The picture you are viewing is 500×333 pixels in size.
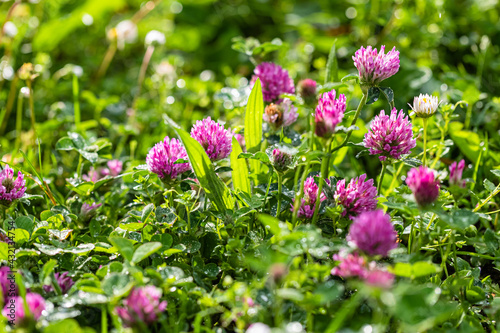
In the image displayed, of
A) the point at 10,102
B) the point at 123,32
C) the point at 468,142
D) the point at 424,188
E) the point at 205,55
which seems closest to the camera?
the point at 424,188

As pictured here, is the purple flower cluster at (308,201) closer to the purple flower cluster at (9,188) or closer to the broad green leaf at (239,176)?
the broad green leaf at (239,176)

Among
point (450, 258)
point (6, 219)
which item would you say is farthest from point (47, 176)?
point (450, 258)

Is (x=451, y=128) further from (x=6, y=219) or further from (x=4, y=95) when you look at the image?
(x=4, y=95)

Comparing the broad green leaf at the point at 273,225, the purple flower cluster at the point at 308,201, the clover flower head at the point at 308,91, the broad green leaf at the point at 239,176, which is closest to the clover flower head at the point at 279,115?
the broad green leaf at the point at 239,176

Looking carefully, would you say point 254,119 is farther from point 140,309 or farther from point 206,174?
point 140,309

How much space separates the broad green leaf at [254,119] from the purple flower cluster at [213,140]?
15 centimetres

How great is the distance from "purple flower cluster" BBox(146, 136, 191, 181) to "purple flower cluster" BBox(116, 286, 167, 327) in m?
0.39

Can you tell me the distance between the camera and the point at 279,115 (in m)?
1.50

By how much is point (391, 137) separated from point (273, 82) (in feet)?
1.72

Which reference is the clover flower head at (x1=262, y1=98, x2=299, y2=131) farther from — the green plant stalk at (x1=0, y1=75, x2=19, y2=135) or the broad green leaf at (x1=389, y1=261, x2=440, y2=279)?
the green plant stalk at (x1=0, y1=75, x2=19, y2=135)

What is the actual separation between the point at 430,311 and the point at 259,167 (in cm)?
74

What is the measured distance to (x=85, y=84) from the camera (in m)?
2.75

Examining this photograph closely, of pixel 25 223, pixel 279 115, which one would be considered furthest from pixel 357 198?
pixel 25 223

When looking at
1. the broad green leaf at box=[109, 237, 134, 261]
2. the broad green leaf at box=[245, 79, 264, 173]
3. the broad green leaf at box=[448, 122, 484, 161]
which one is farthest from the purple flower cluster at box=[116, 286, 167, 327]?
the broad green leaf at box=[448, 122, 484, 161]
